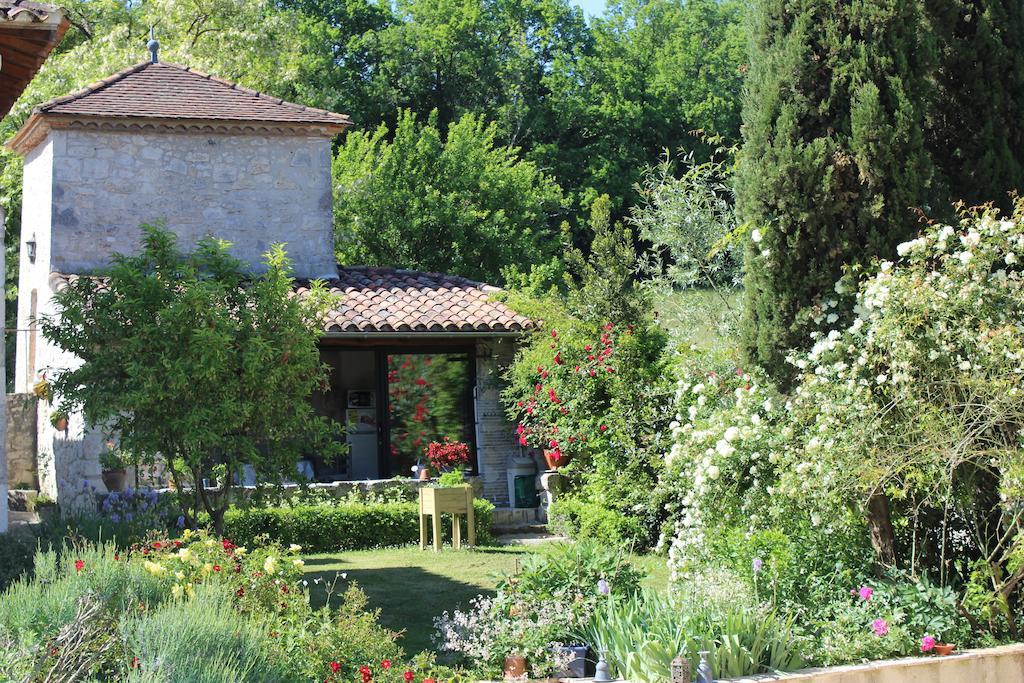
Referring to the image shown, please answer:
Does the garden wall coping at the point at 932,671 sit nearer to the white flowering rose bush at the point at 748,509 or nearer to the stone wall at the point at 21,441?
the white flowering rose bush at the point at 748,509

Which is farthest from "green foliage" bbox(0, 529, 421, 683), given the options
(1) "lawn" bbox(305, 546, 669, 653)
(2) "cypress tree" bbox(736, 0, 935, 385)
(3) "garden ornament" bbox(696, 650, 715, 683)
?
(2) "cypress tree" bbox(736, 0, 935, 385)

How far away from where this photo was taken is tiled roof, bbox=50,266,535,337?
50.3 ft

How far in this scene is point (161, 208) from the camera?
16281mm

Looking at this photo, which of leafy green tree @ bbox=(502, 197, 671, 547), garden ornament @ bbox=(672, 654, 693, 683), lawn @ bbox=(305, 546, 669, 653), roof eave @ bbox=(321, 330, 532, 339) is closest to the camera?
garden ornament @ bbox=(672, 654, 693, 683)

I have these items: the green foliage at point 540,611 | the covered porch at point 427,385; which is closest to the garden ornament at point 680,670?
the green foliage at point 540,611

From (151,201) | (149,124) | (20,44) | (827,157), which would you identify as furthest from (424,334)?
(827,157)

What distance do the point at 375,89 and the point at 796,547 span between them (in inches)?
1135

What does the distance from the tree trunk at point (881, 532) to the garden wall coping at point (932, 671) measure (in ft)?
2.89

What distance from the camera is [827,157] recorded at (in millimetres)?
7793

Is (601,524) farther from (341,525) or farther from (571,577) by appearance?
(571,577)

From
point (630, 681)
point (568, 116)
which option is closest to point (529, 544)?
point (630, 681)

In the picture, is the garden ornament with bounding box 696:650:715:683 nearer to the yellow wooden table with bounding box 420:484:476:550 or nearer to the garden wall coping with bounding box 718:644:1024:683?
the garden wall coping with bounding box 718:644:1024:683

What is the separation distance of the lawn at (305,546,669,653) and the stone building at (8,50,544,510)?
3.85 meters

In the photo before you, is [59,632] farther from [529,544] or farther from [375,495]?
[375,495]
